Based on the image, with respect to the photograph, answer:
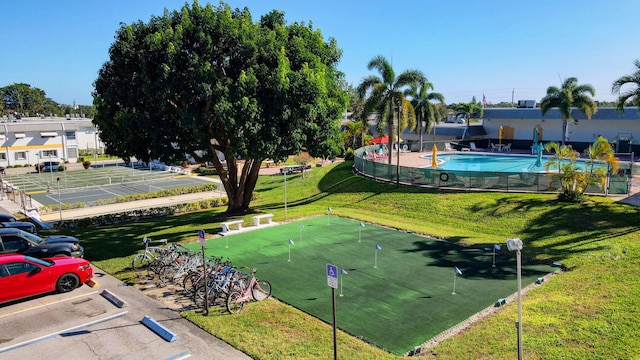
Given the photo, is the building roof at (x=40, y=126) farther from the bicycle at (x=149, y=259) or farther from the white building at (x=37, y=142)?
the bicycle at (x=149, y=259)

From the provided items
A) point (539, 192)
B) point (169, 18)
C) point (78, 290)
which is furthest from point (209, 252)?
point (539, 192)

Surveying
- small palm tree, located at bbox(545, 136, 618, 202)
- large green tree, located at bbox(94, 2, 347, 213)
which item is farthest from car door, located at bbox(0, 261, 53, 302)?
small palm tree, located at bbox(545, 136, 618, 202)

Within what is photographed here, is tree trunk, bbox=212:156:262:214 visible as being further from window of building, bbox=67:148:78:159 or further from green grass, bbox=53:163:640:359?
window of building, bbox=67:148:78:159

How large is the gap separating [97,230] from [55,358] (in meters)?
14.2

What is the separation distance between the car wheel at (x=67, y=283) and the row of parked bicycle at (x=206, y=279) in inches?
81.4

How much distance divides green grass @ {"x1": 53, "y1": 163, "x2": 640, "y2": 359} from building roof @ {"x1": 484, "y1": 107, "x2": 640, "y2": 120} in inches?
999

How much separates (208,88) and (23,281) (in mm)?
9685

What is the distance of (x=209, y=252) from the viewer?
59.4 feet

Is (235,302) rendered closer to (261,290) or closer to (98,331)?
(261,290)

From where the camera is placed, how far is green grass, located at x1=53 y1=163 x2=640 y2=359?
10.3 meters

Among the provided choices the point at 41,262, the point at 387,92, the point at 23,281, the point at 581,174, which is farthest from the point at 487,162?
the point at 23,281

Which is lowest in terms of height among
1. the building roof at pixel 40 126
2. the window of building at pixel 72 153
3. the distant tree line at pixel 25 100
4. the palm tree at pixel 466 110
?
the window of building at pixel 72 153

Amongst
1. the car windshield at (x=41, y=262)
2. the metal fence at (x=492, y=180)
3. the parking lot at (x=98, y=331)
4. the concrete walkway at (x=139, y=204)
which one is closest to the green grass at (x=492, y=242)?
the parking lot at (x=98, y=331)

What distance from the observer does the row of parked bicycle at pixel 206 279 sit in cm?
1251
